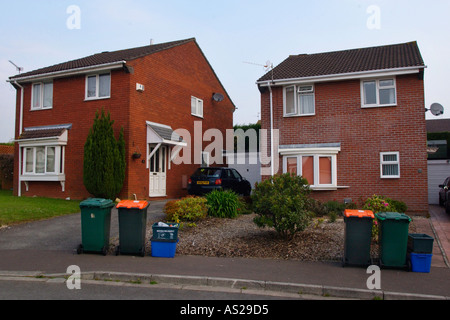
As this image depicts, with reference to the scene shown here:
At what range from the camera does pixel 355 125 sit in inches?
541

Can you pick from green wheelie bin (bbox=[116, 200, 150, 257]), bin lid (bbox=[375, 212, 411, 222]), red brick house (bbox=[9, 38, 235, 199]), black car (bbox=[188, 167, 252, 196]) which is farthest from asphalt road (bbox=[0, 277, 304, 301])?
red brick house (bbox=[9, 38, 235, 199])

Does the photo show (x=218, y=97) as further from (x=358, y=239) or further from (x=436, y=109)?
(x=358, y=239)

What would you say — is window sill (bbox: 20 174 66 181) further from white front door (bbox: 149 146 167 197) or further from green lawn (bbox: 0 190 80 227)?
white front door (bbox: 149 146 167 197)

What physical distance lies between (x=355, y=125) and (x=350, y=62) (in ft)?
9.33

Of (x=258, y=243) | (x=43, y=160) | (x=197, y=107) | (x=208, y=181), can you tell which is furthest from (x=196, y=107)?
(x=258, y=243)

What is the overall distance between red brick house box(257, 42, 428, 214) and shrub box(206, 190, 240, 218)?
370 cm

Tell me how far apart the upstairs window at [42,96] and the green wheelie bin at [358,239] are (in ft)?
47.7

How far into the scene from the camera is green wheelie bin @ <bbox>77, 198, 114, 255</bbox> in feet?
24.9

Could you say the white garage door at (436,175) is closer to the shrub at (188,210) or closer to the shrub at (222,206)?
the shrub at (222,206)

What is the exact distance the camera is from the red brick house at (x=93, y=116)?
605 inches

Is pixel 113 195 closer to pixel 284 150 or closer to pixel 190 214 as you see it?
pixel 190 214

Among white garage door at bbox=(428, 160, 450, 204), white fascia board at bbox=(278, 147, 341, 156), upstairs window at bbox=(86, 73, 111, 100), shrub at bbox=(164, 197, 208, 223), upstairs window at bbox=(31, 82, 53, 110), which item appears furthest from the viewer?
white garage door at bbox=(428, 160, 450, 204)
